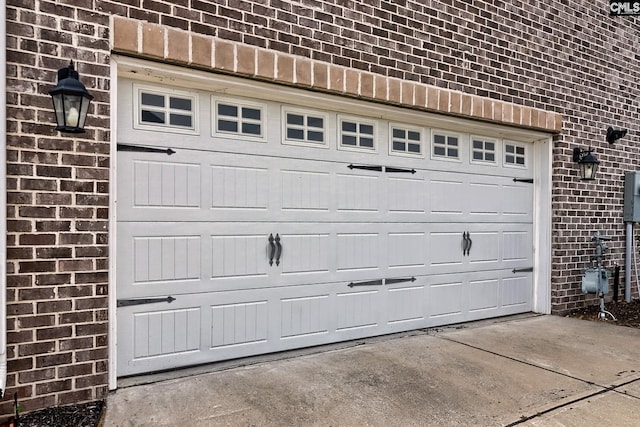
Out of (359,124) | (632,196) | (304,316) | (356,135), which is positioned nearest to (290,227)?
(304,316)

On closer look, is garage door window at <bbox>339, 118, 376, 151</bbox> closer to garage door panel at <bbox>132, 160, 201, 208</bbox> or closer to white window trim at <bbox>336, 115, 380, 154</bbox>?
white window trim at <bbox>336, 115, 380, 154</bbox>

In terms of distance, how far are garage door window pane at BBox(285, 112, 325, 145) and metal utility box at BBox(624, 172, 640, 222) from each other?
4.94 meters

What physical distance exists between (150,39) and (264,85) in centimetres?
96

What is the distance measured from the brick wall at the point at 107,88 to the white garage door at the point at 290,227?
349mm

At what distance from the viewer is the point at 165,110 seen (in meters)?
3.66

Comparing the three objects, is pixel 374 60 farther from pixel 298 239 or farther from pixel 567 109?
pixel 567 109

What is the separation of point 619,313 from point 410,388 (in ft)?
13.7

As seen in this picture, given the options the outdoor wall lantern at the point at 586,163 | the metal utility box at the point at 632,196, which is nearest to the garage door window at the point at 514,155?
the outdoor wall lantern at the point at 586,163

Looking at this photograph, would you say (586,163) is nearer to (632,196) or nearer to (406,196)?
(632,196)

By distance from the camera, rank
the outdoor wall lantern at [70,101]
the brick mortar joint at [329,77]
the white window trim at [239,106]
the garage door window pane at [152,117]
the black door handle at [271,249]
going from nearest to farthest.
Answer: the outdoor wall lantern at [70,101]
the brick mortar joint at [329,77]
the garage door window pane at [152,117]
the white window trim at [239,106]
the black door handle at [271,249]

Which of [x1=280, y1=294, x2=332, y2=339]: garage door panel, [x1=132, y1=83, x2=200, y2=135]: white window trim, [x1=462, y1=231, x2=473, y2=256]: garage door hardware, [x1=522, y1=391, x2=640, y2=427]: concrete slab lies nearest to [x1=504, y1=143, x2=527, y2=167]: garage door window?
[x1=462, y1=231, x2=473, y2=256]: garage door hardware

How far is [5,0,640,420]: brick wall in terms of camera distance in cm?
295

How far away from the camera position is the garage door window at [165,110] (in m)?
3.56

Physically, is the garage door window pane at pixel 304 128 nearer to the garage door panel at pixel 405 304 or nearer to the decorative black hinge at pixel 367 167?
the decorative black hinge at pixel 367 167
